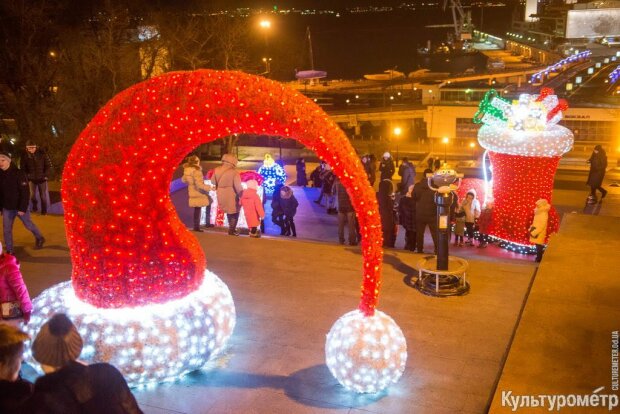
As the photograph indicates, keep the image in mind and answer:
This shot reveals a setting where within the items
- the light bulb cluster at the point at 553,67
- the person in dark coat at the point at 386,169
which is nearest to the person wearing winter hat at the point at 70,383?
the person in dark coat at the point at 386,169

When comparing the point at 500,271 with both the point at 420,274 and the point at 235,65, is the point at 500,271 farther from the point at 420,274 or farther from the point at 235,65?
the point at 235,65

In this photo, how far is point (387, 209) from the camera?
34.4 ft

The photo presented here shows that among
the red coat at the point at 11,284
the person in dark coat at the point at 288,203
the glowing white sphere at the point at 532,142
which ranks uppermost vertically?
the glowing white sphere at the point at 532,142

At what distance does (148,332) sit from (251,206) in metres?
5.72

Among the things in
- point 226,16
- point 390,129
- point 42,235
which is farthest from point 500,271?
point 390,129

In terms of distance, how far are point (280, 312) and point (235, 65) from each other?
1881 cm

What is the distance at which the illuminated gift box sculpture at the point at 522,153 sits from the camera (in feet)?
35.1

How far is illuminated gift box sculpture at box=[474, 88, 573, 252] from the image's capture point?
10.7 m

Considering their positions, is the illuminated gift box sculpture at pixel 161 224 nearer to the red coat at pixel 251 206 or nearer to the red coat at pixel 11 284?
the red coat at pixel 11 284

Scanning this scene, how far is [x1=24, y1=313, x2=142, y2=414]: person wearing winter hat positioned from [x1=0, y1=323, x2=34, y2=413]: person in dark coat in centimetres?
8

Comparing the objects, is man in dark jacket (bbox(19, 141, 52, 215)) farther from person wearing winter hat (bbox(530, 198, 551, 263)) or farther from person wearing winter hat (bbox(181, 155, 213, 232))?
person wearing winter hat (bbox(530, 198, 551, 263))

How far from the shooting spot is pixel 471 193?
38.3 feet

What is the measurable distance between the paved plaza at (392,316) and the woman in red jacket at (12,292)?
1476mm

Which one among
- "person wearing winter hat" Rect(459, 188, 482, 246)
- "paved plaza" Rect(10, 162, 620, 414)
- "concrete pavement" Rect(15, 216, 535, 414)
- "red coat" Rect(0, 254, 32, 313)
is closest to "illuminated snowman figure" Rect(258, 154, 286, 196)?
"person wearing winter hat" Rect(459, 188, 482, 246)
